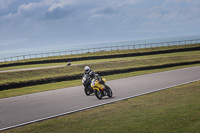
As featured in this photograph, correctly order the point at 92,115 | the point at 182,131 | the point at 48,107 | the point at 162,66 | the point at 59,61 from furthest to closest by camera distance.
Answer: the point at 59,61
the point at 162,66
the point at 48,107
the point at 92,115
the point at 182,131

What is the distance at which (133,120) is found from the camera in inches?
364

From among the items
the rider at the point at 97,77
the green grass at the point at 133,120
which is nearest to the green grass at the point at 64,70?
the rider at the point at 97,77

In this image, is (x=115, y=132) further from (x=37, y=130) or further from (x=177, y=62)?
(x=177, y=62)

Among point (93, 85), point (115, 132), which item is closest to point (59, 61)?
point (93, 85)

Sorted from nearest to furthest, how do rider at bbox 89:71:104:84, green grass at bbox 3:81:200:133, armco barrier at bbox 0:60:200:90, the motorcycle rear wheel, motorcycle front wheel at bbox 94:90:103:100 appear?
green grass at bbox 3:81:200:133 < motorcycle front wheel at bbox 94:90:103:100 < rider at bbox 89:71:104:84 < the motorcycle rear wheel < armco barrier at bbox 0:60:200:90

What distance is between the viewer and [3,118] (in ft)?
36.3

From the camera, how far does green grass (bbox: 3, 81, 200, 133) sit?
8203mm

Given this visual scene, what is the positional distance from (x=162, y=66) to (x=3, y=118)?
2810cm

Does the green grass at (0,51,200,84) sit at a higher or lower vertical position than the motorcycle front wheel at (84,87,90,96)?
higher

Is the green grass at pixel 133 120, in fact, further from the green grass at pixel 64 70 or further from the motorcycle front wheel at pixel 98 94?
the green grass at pixel 64 70

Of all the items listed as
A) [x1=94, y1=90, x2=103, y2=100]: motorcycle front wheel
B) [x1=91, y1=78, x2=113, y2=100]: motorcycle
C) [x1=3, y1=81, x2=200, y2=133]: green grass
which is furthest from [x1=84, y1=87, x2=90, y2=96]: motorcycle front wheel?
[x1=3, y1=81, x2=200, y2=133]: green grass

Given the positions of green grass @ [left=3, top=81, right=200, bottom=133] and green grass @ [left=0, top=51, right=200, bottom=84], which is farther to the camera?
green grass @ [left=0, top=51, right=200, bottom=84]

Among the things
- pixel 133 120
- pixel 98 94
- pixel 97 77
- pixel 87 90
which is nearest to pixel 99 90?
pixel 98 94

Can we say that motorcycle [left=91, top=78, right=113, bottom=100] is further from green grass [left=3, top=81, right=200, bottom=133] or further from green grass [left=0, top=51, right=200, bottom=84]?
green grass [left=0, top=51, right=200, bottom=84]
